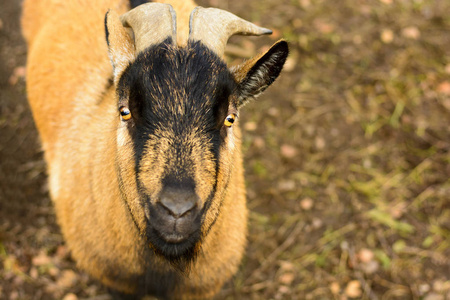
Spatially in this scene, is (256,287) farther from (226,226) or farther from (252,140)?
(252,140)

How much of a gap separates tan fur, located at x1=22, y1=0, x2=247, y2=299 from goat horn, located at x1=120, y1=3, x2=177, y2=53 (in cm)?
31

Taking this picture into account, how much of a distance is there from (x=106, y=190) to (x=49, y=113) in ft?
5.09

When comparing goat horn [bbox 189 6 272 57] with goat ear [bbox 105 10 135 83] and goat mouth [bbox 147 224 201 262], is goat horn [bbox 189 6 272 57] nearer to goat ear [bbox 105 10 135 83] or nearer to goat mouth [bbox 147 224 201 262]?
goat ear [bbox 105 10 135 83]

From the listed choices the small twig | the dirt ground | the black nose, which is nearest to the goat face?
the black nose

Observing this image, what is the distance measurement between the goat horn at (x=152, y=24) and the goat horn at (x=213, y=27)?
0.49 feet

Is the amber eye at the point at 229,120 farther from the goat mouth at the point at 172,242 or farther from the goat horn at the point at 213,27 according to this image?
the goat mouth at the point at 172,242

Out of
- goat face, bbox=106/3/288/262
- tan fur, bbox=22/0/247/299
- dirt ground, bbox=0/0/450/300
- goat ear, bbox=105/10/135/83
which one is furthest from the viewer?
dirt ground, bbox=0/0/450/300

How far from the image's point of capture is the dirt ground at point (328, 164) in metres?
4.83

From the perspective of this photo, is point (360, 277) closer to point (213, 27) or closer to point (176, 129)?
point (176, 129)

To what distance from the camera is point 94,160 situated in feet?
11.2

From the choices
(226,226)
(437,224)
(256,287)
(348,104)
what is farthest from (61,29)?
(437,224)

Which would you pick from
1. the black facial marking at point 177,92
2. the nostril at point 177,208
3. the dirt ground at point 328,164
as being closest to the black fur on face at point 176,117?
the black facial marking at point 177,92

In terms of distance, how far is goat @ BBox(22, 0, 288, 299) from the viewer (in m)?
2.51

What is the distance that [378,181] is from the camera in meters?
5.48
